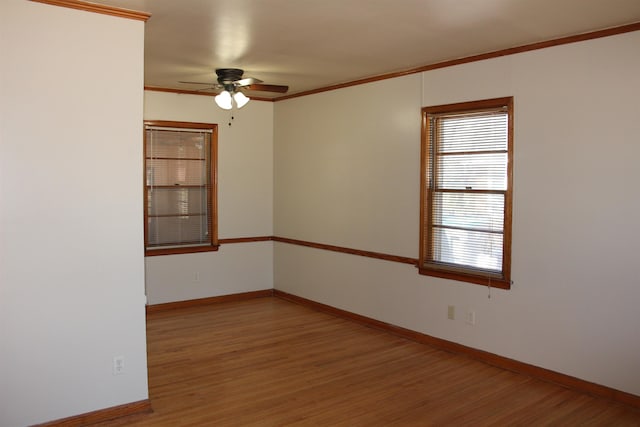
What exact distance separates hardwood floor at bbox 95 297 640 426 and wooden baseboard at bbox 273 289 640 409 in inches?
2.7

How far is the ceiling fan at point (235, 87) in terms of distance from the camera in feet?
16.3

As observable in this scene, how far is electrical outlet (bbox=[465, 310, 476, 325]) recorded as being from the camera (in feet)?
16.1

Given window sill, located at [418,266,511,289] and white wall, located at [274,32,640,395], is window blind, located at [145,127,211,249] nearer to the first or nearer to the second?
white wall, located at [274,32,640,395]

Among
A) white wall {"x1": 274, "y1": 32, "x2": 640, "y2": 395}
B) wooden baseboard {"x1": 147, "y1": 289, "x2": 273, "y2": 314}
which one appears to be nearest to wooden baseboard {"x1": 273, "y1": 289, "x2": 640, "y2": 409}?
white wall {"x1": 274, "y1": 32, "x2": 640, "y2": 395}

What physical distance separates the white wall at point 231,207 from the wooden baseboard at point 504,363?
139cm

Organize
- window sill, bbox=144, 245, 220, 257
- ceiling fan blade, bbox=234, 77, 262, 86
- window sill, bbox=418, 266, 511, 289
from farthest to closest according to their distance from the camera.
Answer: window sill, bbox=144, 245, 220, 257 → ceiling fan blade, bbox=234, 77, 262, 86 → window sill, bbox=418, 266, 511, 289

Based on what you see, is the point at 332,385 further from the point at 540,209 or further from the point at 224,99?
the point at 224,99

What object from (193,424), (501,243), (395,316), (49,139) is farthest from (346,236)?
(49,139)

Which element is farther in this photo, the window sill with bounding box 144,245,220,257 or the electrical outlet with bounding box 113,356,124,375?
the window sill with bounding box 144,245,220,257

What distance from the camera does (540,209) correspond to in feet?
14.4

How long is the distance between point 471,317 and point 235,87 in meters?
3.05

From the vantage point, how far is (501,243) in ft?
15.5

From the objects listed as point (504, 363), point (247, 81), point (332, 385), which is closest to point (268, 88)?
point (247, 81)

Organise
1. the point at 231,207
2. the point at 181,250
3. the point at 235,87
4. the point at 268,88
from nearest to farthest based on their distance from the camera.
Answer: the point at 268,88, the point at 235,87, the point at 181,250, the point at 231,207
